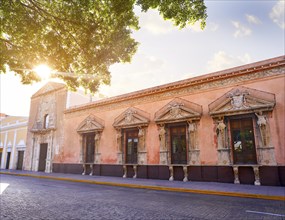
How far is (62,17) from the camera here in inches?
266

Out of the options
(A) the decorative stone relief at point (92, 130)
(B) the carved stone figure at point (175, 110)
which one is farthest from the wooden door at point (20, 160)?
(B) the carved stone figure at point (175, 110)

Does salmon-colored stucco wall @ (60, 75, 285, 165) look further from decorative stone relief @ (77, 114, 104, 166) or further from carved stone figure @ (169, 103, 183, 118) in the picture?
carved stone figure @ (169, 103, 183, 118)

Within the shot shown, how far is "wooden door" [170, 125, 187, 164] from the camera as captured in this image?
1245 cm

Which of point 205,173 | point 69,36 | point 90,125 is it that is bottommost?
point 205,173

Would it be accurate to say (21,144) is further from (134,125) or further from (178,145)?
(178,145)

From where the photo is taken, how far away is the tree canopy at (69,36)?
20.4 feet

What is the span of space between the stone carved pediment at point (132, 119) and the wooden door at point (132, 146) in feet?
2.04

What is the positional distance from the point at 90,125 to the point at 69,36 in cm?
1114

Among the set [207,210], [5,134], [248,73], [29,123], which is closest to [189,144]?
[248,73]

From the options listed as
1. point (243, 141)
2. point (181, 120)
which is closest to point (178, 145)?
point (181, 120)

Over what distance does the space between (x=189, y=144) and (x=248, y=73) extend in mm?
5008

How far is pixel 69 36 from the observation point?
7.08 m

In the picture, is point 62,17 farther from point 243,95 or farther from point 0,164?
point 0,164

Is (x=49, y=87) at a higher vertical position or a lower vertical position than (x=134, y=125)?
higher
